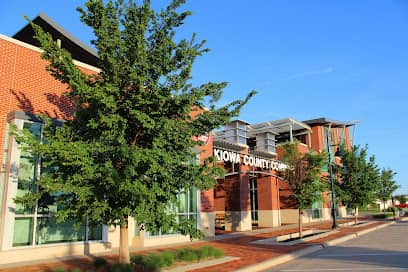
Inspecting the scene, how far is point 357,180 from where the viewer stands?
96.8 ft

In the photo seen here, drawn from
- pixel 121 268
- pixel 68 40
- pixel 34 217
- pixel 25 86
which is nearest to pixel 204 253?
pixel 121 268

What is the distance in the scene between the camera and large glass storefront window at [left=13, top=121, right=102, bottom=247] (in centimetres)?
1193

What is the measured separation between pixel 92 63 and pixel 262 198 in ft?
63.4

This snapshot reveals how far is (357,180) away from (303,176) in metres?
12.5

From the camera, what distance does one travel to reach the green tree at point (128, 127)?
7816 mm

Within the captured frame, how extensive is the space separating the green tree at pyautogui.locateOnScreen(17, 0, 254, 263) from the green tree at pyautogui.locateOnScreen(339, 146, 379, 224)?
23.4m

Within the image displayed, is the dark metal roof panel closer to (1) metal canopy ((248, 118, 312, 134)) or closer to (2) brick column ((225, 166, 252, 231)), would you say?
(2) brick column ((225, 166, 252, 231))

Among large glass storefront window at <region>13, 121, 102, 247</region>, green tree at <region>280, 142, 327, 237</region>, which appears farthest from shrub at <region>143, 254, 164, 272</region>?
green tree at <region>280, 142, 327, 237</region>

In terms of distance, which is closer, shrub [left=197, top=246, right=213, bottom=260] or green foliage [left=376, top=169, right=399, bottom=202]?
shrub [left=197, top=246, right=213, bottom=260]

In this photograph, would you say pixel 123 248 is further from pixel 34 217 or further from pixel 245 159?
pixel 245 159

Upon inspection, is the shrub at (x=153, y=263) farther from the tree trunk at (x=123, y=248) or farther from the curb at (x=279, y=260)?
the curb at (x=279, y=260)

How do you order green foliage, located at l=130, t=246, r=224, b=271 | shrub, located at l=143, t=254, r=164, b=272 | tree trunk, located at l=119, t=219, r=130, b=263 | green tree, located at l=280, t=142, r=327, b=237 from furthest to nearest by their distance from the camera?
1. green tree, located at l=280, t=142, r=327, b=237
2. green foliage, located at l=130, t=246, r=224, b=271
3. shrub, located at l=143, t=254, r=164, b=272
4. tree trunk, located at l=119, t=219, r=130, b=263

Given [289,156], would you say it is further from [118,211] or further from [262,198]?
[118,211]

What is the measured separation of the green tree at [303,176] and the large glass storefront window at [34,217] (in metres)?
11.7
